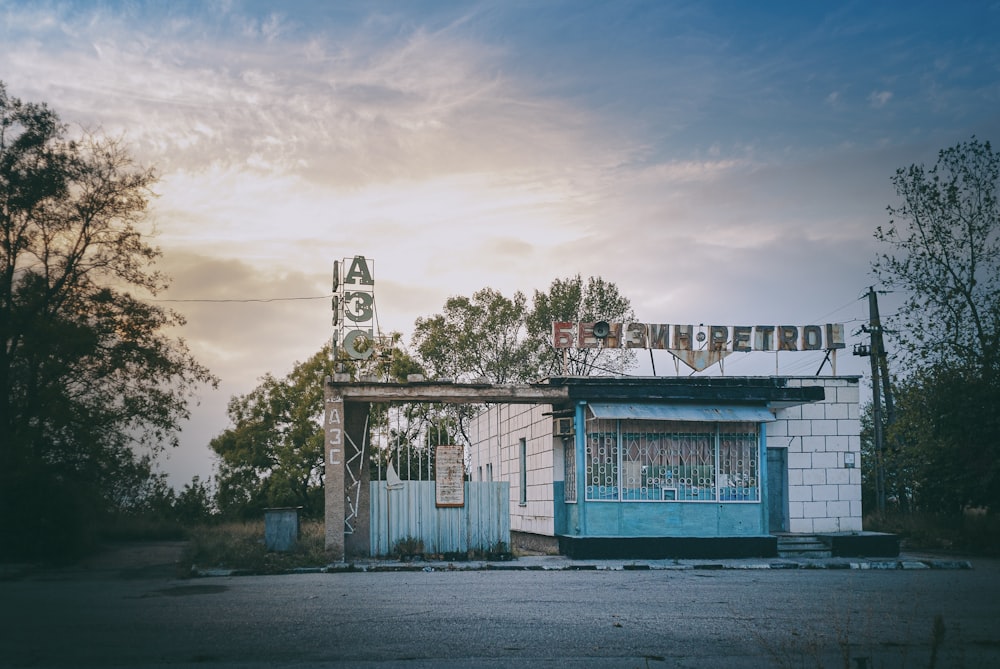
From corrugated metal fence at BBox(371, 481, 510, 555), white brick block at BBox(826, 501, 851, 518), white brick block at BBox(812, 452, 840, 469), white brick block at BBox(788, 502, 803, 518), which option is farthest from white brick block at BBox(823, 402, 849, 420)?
corrugated metal fence at BBox(371, 481, 510, 555)

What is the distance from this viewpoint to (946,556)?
2444 cm

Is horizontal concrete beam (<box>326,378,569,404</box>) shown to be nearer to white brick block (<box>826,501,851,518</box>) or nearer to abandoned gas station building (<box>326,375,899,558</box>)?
abandoned gas station building (<box>326,375,899,558</box>)

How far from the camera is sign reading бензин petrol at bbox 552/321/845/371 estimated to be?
26453mm

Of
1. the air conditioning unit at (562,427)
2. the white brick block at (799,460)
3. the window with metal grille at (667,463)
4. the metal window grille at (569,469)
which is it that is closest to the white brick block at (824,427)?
the white brick block at (799,460)

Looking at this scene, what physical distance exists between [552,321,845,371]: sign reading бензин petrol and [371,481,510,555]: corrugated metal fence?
554 centimetres

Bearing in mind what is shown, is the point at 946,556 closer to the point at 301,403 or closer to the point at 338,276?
the point at 338,276

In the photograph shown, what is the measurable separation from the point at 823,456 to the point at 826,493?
101 centimetres

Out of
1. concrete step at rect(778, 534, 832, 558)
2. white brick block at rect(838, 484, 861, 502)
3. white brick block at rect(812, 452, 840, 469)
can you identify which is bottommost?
concrete step at rect(778, 534, 832, 558)

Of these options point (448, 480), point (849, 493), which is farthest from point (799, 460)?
point (448, 480)

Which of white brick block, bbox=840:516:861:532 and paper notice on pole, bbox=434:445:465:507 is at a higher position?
paper notice on pole, bbox=434:445:465:507

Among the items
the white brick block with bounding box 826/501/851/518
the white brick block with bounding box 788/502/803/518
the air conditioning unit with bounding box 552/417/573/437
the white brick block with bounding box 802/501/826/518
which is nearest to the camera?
the air conditioning unit with bounding box 552/417/573/437

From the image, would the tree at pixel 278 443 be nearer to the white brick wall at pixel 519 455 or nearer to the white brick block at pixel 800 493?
the white brick wall at pixel 519 455

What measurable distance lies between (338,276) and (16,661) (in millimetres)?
15793

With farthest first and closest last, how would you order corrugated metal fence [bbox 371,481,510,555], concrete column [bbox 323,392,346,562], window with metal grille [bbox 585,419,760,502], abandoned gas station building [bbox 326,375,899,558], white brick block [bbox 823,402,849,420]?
white brick block [bbox 823,402,849,420]
window with metal grille [bbox 585,419,760,502]
abandoned gas station building [bbox 326,375,899,558]
corrugated metal fence [bbox 371,481,510,555]
concrete column [bbox 323,392,346,562]
